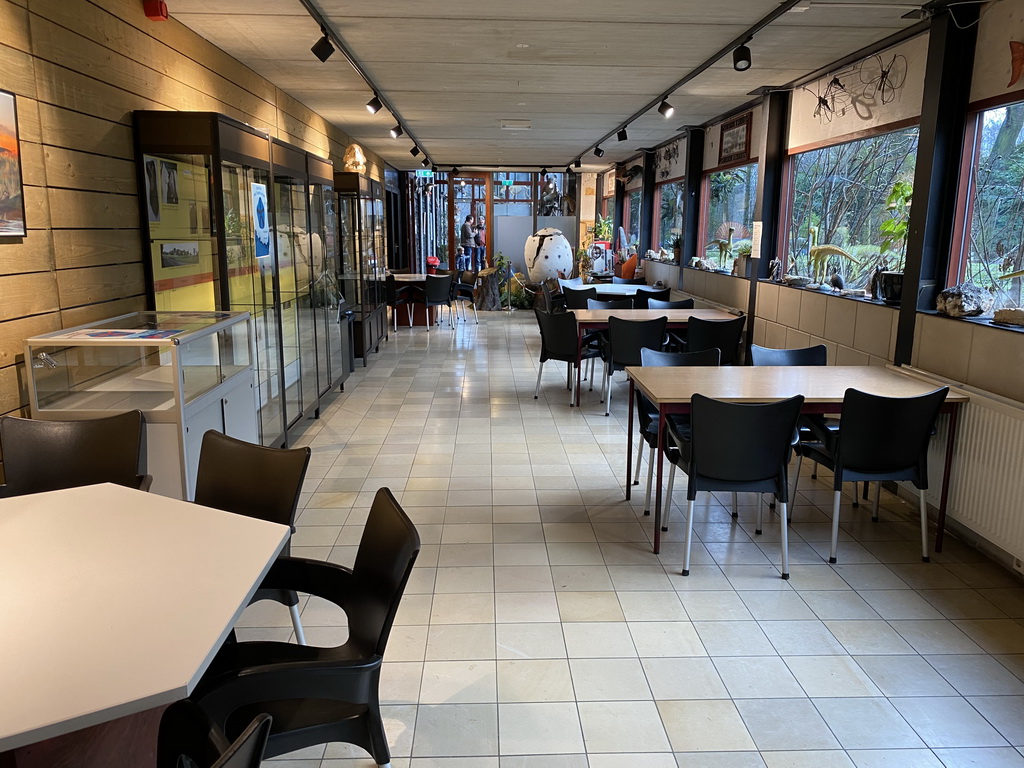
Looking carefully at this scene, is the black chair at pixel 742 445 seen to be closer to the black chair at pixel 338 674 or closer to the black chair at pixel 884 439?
the black chair at pixel 884 439

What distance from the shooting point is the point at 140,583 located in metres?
1.73

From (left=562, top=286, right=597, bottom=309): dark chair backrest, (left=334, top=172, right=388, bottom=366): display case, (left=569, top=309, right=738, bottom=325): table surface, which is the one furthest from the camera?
(left=562, top=286, right=597, bottom=309): dark chair backrest

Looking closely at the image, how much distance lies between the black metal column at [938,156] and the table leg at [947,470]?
87 centimetres

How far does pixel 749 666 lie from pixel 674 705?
40cm

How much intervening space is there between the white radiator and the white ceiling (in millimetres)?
2311

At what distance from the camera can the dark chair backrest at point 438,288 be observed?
1062cm

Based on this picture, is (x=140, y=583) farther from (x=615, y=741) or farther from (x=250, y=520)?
(x=615, y=741)

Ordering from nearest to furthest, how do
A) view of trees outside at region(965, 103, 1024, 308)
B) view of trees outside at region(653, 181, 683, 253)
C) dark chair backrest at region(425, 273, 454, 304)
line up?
1. view of trees outside at region(965, 103, 1024, 308)
2. view of trees outside at region(653, 181, 683, 253)
3. dark chair backrest at region(425, 273, 454, 304)

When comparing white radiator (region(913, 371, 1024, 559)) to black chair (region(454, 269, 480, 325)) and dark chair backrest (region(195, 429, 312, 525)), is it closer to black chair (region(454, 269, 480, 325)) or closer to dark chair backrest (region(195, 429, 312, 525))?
dark chair backrest (region(195, 429, 312, 525))

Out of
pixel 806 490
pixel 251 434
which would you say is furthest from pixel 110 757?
pixel 806 490

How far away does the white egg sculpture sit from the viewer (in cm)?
1285

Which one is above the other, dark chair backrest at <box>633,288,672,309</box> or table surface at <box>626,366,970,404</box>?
dark chair backrest at <box>633,288,672,309</box>

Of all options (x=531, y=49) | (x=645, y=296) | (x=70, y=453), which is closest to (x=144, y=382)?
(x=70, y=453)

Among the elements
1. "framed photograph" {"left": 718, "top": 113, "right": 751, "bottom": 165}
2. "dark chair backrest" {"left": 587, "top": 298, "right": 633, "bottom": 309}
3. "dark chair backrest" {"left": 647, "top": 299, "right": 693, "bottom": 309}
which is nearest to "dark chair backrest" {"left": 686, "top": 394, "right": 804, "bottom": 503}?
"dark chair backrest" {"left": 647, "top": 299, "right": 693, "bottom": 309}
